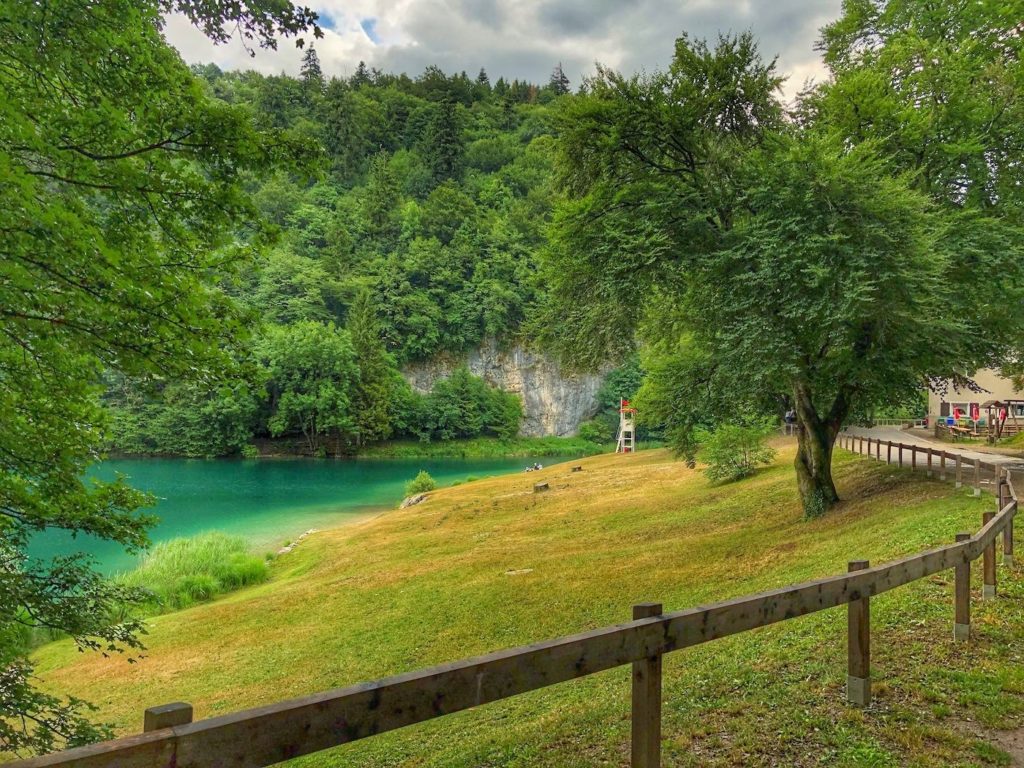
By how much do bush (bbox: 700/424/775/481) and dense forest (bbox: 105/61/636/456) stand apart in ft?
49.7

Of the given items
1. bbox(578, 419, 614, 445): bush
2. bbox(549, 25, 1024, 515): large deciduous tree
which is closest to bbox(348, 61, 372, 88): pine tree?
bbox(578, 419, 614, 445): bush

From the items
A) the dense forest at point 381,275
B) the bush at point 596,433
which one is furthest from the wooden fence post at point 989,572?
the bush at point 596,433

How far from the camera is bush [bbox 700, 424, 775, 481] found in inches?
975

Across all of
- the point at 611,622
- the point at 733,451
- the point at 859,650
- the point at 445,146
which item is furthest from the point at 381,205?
the point at 859,650

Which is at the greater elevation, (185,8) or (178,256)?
(185,8)

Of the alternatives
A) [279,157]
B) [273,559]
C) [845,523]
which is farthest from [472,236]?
[279,157]

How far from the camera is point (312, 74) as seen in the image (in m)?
138

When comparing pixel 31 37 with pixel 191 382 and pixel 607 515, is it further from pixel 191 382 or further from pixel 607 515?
pixel 607 515

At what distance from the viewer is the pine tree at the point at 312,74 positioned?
133m

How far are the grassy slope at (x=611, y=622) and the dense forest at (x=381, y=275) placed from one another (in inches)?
746

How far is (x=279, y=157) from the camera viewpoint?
5.68 metres

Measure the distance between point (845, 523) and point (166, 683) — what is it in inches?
565

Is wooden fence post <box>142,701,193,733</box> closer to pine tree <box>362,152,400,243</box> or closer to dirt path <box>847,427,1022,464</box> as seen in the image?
dirt path <box>847,427,1022,464</box>

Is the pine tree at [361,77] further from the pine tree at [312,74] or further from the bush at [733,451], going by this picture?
the bush at [733,451]
